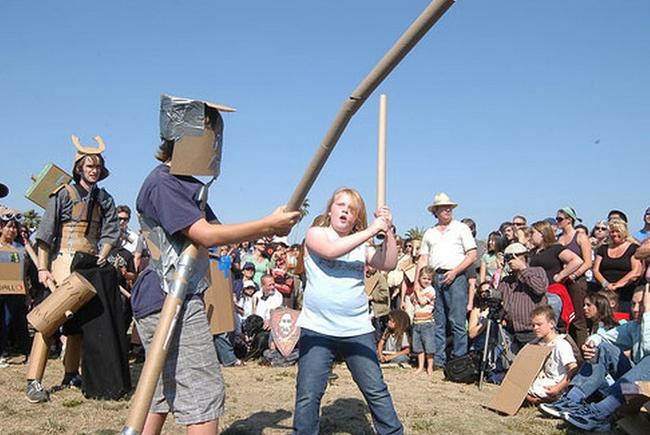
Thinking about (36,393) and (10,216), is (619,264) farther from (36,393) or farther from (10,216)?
(10,216)

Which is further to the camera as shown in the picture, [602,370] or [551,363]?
[551,363]

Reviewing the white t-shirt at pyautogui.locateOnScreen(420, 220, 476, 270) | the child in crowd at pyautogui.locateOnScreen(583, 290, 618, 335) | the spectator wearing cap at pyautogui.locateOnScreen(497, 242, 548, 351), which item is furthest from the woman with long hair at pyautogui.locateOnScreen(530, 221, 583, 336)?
the white t-shirt at pyautogui.locateOnScreen(420, 220, 476, 270)

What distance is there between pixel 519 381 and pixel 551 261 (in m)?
2.04

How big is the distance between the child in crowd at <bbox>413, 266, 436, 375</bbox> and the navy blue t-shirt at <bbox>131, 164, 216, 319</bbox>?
518 centimetres

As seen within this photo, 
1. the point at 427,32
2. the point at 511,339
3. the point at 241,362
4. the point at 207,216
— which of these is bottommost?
the point at 241,362

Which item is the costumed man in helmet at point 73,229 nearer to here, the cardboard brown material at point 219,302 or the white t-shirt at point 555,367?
the cardboard brown material at point 219,302

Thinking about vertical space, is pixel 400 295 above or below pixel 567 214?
below

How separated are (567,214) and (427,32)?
20.5ft

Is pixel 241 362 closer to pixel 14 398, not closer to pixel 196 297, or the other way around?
pixel 14 398

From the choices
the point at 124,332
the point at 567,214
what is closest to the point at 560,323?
the point at 567,214

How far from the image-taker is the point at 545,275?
6.75 meters

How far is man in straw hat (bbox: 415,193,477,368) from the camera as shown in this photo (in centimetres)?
741

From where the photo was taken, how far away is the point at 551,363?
5.85m

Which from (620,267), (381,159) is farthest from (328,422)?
(620,267)
